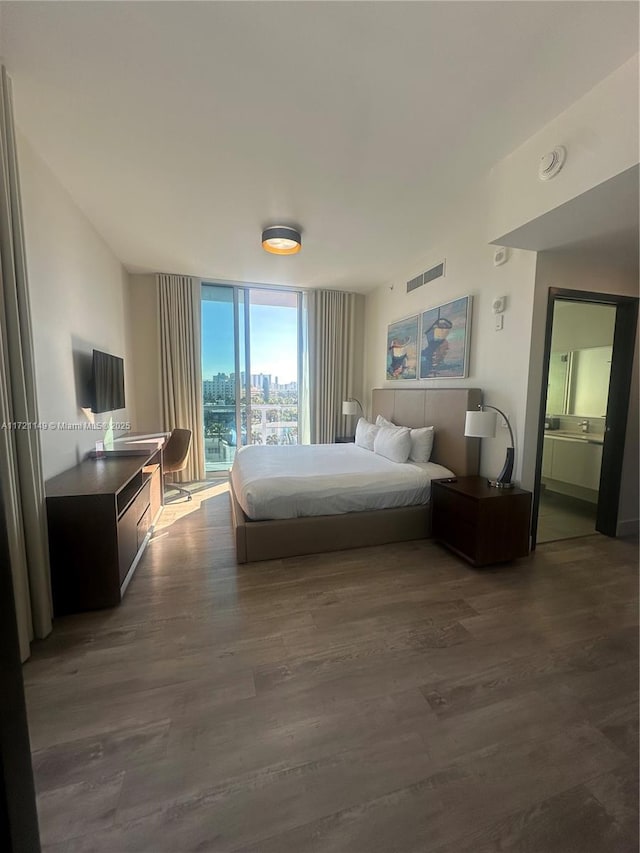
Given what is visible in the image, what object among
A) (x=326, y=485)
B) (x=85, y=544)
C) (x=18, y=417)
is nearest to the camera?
(x=18, y=417)

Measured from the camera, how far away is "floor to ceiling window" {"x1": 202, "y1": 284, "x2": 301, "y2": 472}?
4938mm

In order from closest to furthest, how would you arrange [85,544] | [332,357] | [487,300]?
[85,544] → [487,300] → [332,357]

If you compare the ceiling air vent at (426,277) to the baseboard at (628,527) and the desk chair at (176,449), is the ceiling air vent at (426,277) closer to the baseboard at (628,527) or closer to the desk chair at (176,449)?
the baseboard at (628,527)

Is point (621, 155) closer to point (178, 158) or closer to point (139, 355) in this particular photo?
point (178, 158)

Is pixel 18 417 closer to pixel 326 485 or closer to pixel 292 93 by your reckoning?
pixel 326 485

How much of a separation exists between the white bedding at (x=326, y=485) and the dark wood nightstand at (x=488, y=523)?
0.42 m

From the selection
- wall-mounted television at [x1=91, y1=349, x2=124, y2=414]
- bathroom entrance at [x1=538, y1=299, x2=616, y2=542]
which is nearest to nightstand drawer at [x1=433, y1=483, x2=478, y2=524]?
bathroom entrance at [x1=538, y1=299, x2=616, y2=542]

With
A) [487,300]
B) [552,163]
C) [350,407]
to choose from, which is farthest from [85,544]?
[350,407]

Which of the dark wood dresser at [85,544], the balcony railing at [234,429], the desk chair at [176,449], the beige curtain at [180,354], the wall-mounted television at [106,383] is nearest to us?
the dark wood dresser at [85,544]

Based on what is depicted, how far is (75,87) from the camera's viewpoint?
5.58 ft

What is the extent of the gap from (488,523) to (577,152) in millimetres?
2228

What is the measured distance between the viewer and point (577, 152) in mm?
1771

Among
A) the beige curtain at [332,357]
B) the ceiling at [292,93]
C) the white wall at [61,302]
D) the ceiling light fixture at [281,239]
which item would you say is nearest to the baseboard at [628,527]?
the ceiling at [292,93]

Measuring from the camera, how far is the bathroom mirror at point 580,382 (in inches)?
153
